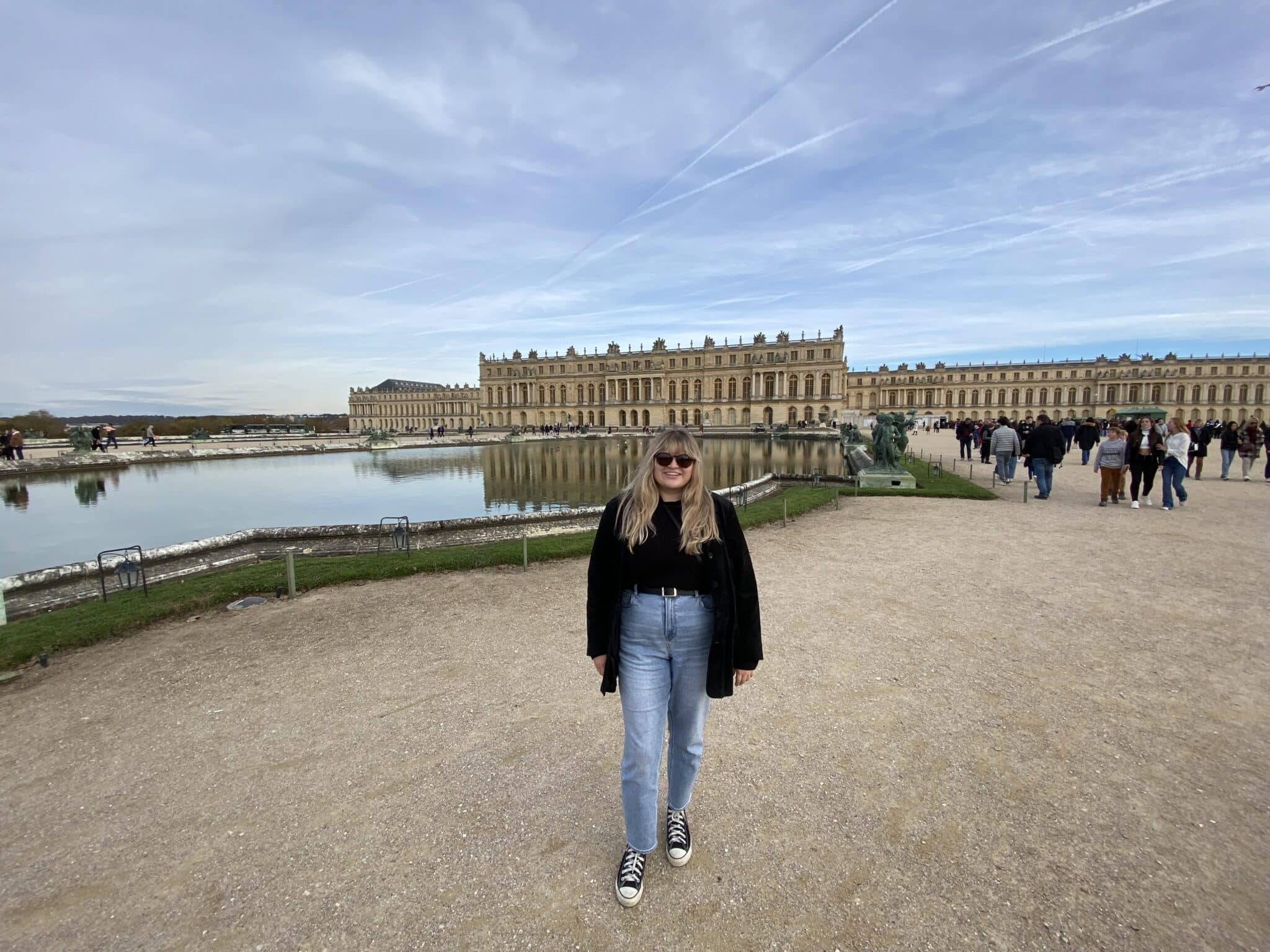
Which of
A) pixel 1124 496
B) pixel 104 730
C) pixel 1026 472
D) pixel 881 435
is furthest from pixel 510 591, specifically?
pixel 1026 472

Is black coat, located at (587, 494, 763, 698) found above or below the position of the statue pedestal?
above

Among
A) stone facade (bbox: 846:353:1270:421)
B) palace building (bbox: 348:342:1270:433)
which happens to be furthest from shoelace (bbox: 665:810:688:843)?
stone facade (bbox: 846:353:1270:421)

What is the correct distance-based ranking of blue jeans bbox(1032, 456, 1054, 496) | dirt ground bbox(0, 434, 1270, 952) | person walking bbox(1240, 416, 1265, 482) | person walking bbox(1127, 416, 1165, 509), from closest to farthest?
1. dirt ground bbox(0, 434, 1270, 952)
2. person walking bbox(1127, 416, 1165, 509)
3. blue jeans bbox(1032, 456, 1054, 496)
4. person walking bbox(1240, 416, 1265, 482)

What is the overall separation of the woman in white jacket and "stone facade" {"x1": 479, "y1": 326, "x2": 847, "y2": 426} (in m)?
59.1

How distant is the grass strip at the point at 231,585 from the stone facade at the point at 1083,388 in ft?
237

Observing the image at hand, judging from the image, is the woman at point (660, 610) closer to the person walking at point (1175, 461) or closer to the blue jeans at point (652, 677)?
the blue jeans at point (652, 677)

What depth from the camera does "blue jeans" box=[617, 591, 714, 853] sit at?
217cm

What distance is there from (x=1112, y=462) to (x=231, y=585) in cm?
1389

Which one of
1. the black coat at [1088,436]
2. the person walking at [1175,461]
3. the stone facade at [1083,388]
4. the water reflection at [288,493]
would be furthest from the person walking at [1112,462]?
the stone facade at [1083,388]

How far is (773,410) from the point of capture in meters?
72.2

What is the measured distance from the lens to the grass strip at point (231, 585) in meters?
5.02

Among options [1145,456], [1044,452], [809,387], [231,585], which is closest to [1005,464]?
[1044,452]

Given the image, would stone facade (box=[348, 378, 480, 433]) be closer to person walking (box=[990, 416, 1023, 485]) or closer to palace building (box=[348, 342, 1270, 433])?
palace building (box=[348, 342, 1270, 433])

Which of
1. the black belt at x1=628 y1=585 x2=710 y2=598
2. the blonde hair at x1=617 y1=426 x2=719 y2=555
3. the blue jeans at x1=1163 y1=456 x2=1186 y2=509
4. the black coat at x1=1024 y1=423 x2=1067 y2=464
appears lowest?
the blue jeans at x1=1163 y1=456 x2=1186 y2=509
